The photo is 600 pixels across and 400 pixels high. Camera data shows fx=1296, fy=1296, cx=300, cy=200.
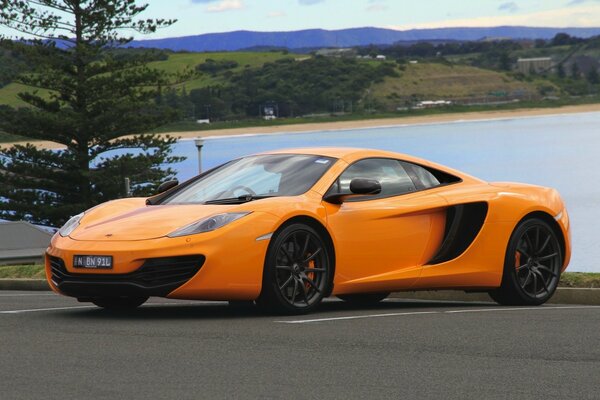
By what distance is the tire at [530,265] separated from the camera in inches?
451

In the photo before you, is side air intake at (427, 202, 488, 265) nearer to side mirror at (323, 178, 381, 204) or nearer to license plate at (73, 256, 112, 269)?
side mirror at (323, 178, 381, 204)

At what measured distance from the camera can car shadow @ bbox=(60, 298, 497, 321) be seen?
32.6 ft

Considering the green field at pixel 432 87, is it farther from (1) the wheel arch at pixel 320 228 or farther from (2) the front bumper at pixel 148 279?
(2) the front bumper at pixel 148 279

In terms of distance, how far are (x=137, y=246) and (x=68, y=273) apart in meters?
0.66

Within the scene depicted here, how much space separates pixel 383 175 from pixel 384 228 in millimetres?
561

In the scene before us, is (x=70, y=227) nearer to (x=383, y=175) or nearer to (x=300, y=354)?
(x=383, y=175)

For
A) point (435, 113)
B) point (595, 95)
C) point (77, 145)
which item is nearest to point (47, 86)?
point (77, 145)

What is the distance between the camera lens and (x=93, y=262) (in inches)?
377

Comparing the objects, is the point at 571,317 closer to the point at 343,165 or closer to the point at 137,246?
the point at 343,165

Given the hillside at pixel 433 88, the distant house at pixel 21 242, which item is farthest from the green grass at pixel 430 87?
the distant house at pixel 21 242

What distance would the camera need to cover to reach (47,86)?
191ft

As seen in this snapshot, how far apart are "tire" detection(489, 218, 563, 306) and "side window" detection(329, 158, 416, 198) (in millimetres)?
1163

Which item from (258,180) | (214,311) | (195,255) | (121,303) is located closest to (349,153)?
(258,180)

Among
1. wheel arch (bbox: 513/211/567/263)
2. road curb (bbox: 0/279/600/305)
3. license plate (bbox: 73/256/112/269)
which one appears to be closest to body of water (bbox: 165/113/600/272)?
road curb (bbox: 0/279/600/305)
